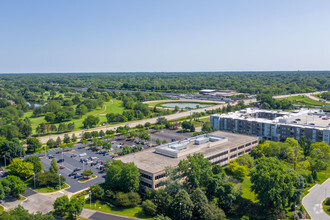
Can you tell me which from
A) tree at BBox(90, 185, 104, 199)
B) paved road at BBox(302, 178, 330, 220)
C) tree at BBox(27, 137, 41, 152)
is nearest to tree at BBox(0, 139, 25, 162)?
tree at BBox(27, 137, 41, 152)

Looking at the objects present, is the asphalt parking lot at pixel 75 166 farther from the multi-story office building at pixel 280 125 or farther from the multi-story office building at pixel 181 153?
the multi-story office building at pixel 280 125

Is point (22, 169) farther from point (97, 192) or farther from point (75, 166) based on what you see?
point (97, 192)

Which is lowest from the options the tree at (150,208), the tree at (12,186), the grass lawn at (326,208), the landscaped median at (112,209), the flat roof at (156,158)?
the landscaped median at (112,209)

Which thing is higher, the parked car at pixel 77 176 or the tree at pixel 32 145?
the tree at pixel 32 145

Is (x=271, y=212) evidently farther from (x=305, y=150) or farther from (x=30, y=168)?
(x=30, y=168)

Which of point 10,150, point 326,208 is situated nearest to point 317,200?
point 326,208

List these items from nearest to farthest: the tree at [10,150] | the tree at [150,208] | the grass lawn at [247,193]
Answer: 1. the tree at [150,208]
2. the grass lawn at [247,193]
3. the tree at [10,150]

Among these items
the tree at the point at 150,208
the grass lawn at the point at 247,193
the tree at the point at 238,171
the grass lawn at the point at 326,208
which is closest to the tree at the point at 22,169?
the tree at the point at 150,208
